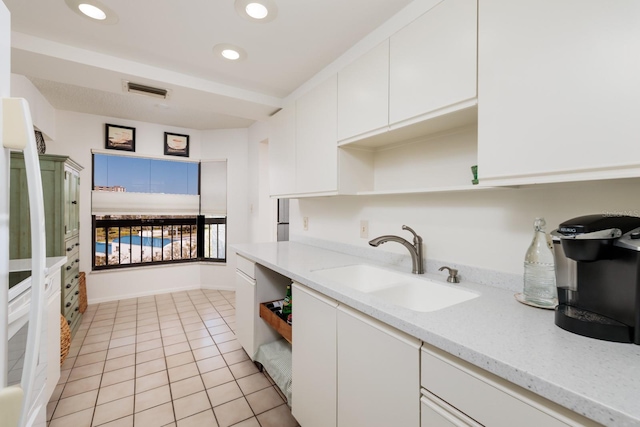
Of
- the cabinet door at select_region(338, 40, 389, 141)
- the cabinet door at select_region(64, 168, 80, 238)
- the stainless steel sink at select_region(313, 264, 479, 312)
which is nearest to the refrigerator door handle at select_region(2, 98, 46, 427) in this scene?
the stainless steel sink at select_region(313, 264, 479, 312)

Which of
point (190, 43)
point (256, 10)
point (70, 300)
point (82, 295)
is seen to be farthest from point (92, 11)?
point (82, 295)

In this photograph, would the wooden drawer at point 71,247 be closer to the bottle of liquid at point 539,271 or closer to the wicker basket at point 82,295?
the wicker basket at point 82,295

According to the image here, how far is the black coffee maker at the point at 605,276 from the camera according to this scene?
0.72 m

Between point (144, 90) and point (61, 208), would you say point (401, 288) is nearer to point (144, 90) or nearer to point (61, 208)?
point (144, 90)

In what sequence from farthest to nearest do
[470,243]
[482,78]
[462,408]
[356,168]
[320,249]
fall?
[320,249], [356,168], [470,243], [482,78], [462,408]

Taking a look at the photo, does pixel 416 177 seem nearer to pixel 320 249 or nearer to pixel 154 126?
pixel 320 249

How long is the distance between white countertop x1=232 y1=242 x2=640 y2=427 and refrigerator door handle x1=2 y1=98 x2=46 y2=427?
2.97 ft

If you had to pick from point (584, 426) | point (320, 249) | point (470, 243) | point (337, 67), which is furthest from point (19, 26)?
point (584, 426)

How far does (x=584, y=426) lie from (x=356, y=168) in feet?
5.20

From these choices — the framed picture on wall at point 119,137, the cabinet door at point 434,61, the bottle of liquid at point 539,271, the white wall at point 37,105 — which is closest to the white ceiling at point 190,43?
the white wall at point 37,105

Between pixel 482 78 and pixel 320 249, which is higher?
pixel 482 78

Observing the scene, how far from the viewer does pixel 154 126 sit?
3.96 metres

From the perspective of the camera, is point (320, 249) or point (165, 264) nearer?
point (320, 249)

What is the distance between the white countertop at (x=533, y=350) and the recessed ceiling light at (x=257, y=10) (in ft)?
5.01
